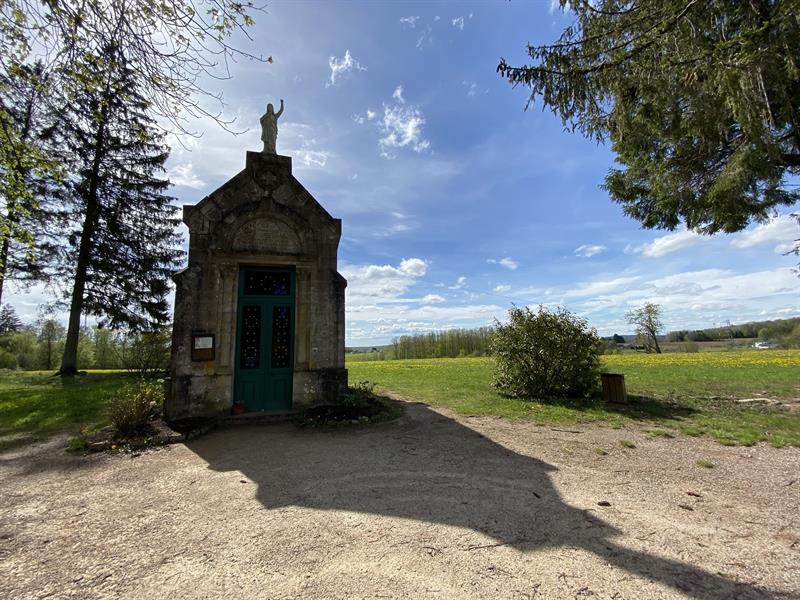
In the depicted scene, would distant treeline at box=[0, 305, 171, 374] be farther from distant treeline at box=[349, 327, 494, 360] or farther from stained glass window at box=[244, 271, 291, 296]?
distant treeline at box=[349, 327, 494, 360]

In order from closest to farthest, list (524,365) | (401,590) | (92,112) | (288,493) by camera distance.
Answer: (401,590) → (288,493) → (92,112) → (524,365)

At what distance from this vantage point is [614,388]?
32.9ft

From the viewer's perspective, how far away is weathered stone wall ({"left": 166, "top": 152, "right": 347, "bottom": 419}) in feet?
24.9

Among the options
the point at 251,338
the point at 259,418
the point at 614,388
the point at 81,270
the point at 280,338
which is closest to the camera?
the point at 259,418

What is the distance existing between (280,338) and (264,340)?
37 centimetres

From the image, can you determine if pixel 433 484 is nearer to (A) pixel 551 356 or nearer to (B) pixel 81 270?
(A) pixel 551 356

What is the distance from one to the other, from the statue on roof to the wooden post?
11.0 m

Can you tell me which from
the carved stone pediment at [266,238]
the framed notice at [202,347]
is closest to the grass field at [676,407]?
the carved stone pediment at [266,238]

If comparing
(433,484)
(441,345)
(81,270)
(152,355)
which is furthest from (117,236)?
(441,345)

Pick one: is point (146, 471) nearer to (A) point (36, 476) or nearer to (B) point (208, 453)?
(B) point (208, 453)

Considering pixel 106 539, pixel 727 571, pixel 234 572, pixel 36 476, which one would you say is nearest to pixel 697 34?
pixel 727 571

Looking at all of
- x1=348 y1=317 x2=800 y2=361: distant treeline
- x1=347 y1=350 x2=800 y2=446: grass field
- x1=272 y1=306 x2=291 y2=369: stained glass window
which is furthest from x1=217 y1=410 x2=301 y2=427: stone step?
x1=348 y1=317 x2=800 y2=361: distant treeline

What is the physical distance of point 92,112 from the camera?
4.80 m

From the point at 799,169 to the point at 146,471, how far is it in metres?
14.4
